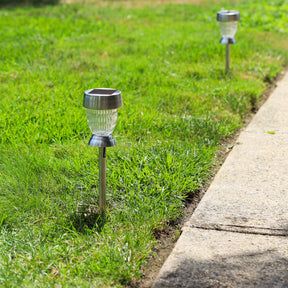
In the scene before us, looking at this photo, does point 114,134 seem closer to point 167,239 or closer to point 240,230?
point 167,239

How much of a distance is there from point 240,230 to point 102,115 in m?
1.03

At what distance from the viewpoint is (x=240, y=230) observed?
2.72m

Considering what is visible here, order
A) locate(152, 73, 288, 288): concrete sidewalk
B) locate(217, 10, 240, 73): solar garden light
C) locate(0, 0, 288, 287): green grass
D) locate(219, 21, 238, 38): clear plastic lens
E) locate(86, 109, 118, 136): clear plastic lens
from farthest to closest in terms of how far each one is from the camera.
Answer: locate(219, 21, 238, 38): clear plastic lens, locate(217, 10, 240, 73): solar garden light, locate(86, 109, 118, 136): clear plastic lens, locate(0, 0, 288, 287): green grass, locate(152, 73, 288, 288): concrete sidewalk

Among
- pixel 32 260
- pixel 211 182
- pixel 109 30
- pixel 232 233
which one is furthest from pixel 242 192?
pixel 109 30

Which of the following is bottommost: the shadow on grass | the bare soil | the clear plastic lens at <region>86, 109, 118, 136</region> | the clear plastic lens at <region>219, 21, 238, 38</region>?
the bare soil

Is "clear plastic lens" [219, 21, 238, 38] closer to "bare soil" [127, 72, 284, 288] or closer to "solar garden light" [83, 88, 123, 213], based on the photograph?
"bare soil" [127, 72, 284, 288]

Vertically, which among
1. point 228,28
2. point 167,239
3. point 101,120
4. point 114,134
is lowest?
point 167,239

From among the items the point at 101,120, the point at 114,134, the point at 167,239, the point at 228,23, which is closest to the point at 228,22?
the point at 228,23

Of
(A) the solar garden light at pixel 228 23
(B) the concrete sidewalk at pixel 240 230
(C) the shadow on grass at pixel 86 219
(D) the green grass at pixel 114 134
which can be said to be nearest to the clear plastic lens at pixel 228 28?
(A) the solar garden light at pixel 228 23

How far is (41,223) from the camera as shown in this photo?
9.12 ft

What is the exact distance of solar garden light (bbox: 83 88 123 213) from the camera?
102 inches

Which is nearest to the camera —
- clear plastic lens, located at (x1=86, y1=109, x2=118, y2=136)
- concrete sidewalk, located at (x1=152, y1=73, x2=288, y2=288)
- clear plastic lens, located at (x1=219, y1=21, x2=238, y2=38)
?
concrete sidewalk, located at (x1=152, y1=73, x2=288, y2=288)

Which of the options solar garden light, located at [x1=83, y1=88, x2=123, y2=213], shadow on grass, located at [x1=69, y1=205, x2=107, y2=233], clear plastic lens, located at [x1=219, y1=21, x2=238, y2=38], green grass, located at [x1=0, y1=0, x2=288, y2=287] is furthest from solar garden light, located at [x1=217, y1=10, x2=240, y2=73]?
shadow on grass, located at [x1=69, y1=205, x2=107, y2=233]

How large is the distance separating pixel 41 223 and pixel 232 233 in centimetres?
111
